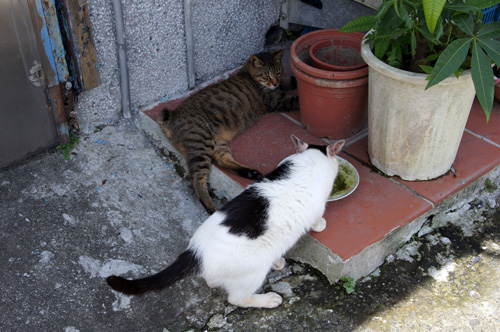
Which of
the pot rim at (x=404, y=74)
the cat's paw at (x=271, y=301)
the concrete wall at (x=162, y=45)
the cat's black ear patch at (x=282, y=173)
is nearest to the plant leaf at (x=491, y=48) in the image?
the pot rim at (x=404, y=74)

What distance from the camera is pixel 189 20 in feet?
11.6

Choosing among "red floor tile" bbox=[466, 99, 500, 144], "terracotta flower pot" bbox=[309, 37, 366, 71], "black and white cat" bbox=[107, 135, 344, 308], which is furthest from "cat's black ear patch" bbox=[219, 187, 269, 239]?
"red floor tile" bbox=[466, 99, 500, 144]

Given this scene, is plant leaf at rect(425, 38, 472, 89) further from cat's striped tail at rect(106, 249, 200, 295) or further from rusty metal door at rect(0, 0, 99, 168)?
rusty metal door at rect(0, 0, 99, 168)

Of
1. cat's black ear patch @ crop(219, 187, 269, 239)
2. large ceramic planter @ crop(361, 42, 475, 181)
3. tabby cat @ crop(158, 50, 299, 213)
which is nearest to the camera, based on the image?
cat's black ear patch @ crop(219, 187, 269, 239)

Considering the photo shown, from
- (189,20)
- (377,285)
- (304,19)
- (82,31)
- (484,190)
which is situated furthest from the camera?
(304,19)

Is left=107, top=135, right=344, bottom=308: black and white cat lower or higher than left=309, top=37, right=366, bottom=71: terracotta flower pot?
lower

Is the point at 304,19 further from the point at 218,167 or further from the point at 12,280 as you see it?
the point at 12,280

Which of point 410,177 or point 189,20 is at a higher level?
point 189,20

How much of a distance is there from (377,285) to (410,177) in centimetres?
73

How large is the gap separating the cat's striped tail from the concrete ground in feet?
1.32

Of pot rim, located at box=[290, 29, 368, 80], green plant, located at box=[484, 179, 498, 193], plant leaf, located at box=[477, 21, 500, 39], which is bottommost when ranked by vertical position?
green plant, located at box=[484, 179, 498, 193]

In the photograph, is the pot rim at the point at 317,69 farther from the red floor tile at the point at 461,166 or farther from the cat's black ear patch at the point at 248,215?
the cat's black ear patch at the point at 248,215

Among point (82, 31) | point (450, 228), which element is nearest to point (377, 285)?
point (450, 228)

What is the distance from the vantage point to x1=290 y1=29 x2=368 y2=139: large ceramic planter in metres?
3.12
